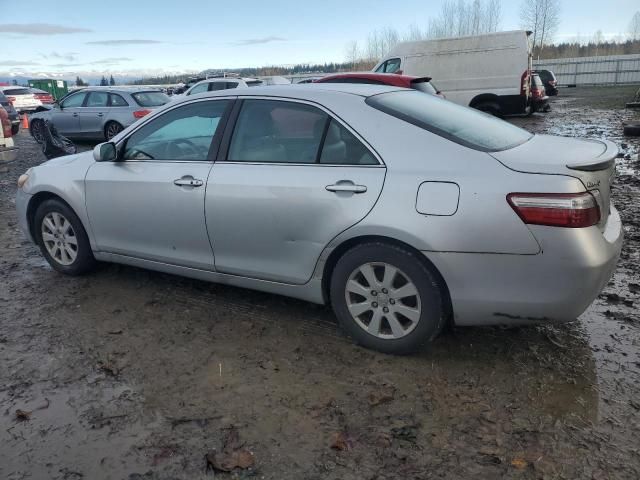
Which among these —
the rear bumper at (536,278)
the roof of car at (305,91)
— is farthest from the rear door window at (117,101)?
the rear bumper at (536,278)

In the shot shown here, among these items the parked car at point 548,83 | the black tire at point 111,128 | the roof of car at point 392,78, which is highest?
the parked car at point 548,83

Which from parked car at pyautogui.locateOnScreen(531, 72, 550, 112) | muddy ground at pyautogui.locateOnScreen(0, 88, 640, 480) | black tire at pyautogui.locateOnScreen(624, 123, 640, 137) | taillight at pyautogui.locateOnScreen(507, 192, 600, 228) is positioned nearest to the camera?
muddy ground at pyautogui.locateOnScreen(0, 88, 640, 480)

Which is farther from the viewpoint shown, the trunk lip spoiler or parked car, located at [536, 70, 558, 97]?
parked car, located at [536, 70, 558, 97]

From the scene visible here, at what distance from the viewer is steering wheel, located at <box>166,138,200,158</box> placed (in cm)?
387

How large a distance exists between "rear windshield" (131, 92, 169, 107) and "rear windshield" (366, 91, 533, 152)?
11.1 meters

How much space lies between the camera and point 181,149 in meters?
3.96

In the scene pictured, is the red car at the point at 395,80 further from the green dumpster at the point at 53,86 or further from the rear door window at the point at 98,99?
the green dumpster at the point at 53,86

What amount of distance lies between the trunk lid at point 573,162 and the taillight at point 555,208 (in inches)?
4.8

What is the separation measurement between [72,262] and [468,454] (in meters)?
3.65

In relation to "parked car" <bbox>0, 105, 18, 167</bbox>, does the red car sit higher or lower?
higher

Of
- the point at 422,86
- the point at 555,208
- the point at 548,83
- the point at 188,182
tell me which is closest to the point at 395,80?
the point at 422,86

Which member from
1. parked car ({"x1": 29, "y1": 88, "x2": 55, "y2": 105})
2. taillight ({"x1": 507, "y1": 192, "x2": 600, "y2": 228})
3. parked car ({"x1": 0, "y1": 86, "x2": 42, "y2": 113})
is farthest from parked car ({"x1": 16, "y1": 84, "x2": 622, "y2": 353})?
parked car ({"x1": 29, "y1": 88, "x2": 55, "y2": 105})

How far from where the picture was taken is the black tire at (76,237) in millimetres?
4496

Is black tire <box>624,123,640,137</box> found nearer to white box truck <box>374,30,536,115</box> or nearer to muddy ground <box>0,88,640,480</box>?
white box truck <box>374,30,536,115</box>
